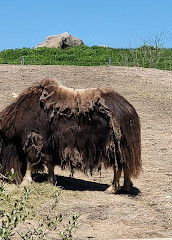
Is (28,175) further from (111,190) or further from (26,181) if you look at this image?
(111,190)

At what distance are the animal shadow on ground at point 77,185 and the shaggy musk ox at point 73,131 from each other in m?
0.17

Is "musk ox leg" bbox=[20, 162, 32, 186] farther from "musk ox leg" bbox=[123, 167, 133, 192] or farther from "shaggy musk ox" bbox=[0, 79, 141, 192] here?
"musk ox leg" bbox=[123, 167, 133, 192]

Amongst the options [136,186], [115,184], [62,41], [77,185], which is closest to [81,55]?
[62,41]

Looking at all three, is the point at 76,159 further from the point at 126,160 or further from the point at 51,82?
the point at 51,82

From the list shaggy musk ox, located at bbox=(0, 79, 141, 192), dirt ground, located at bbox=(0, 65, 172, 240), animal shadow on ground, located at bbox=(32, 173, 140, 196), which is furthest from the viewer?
animal shadow on ground, located at bbox=(32, 173, 140, 196)

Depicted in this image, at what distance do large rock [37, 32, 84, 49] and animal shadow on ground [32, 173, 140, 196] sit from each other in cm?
2205

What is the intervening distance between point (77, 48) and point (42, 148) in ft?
72.7

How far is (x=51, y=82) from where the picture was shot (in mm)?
6738

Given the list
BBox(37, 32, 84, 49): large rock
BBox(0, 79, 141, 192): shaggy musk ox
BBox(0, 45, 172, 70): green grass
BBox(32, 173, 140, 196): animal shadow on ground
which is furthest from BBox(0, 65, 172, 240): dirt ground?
BBox(37, 32, 84, 49): large rock

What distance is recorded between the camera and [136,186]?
23.2 ft

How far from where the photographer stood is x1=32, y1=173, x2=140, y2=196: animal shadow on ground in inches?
263

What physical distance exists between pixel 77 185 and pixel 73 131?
2.97 feet

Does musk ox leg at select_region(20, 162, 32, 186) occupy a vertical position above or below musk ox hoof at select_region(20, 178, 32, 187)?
above

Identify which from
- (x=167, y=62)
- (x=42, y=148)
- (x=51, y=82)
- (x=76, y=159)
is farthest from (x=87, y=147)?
(x=167, y=62)
